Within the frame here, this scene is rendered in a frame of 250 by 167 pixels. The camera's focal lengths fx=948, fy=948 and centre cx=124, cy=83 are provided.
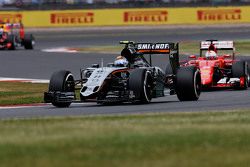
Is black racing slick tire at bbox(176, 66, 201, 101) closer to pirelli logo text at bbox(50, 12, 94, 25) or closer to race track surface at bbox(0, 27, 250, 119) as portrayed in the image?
race track surface at bbox(0, 27, 250, 119)

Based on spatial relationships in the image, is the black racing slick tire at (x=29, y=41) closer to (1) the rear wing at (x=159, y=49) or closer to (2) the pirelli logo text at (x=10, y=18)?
(2) the pirelli logo text at (x=10, y=18)

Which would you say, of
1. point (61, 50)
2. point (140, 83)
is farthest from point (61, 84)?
point (61, 50)

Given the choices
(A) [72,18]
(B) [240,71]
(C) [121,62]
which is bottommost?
(A) [72,18]

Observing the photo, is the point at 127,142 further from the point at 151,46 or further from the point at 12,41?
the point at 12,41

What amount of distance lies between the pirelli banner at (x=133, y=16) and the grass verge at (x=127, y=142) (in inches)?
2139

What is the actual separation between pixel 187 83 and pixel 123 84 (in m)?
1.55

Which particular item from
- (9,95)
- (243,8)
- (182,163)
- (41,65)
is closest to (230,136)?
(182,163)

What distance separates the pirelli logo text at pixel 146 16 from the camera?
230 feet

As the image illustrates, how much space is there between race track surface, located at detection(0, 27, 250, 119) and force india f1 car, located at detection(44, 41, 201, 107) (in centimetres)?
25

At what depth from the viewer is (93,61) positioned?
40.3 m

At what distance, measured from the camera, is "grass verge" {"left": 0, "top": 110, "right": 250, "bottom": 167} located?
10.7 m

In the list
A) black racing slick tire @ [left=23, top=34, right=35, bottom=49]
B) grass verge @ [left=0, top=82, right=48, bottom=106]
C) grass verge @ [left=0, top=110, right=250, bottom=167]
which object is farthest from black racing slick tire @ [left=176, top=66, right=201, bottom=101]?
black racing slick tire @ [left=23, top=34, right=35, bottom=49]

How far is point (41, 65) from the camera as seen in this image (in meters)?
38.7

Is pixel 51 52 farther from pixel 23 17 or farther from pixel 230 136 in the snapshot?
pixel 230 136
